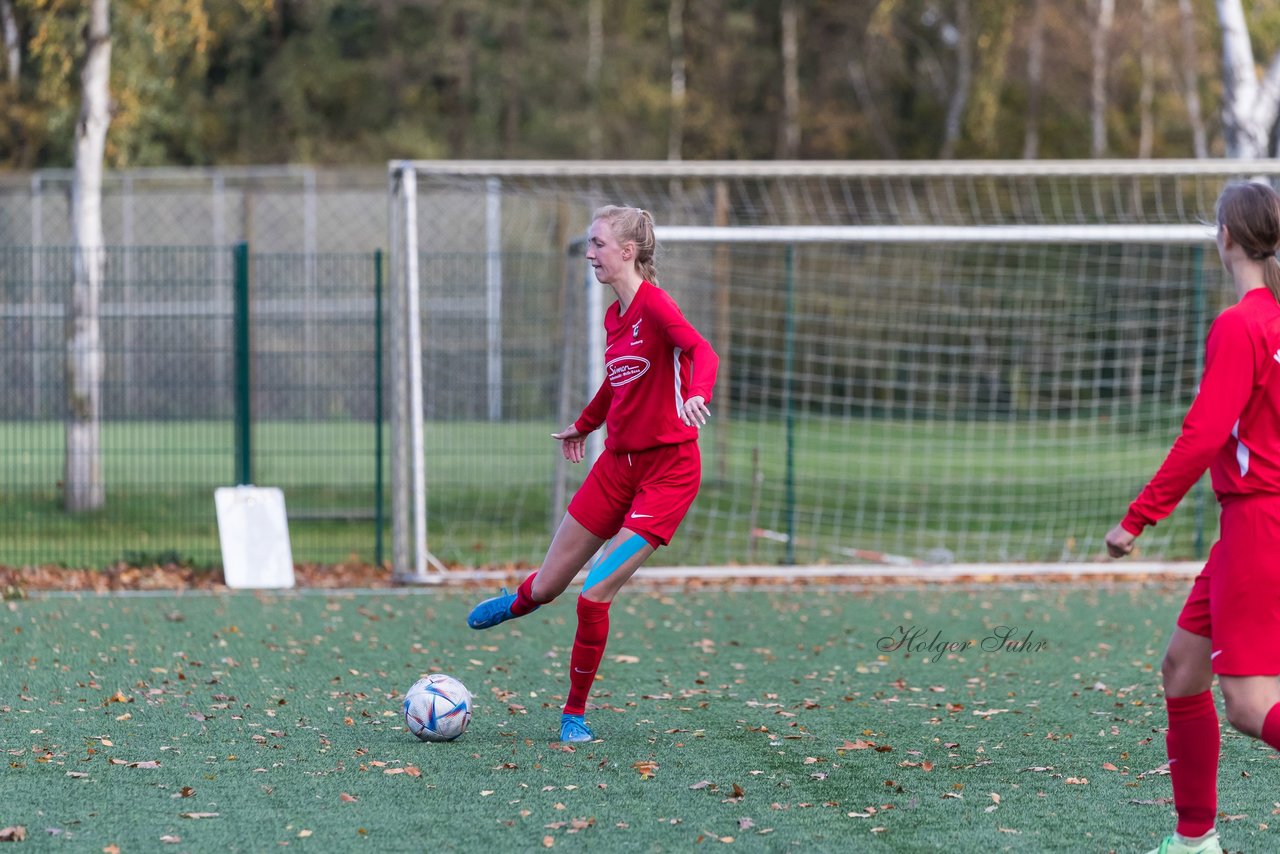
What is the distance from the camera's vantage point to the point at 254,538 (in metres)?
9.80

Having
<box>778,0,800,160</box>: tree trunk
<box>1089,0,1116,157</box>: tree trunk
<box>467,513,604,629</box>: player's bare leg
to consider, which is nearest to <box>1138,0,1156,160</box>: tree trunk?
<box>1089,0,1116,157</box>: tree trunk

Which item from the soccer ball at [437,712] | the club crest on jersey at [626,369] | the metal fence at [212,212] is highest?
the metal fence at [212,212]

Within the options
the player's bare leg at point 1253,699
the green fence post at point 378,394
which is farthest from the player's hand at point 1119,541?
the green fence post at point 378,394

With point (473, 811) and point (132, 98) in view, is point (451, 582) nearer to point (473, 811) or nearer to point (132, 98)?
point (473, 811)

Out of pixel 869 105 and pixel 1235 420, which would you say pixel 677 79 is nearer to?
pixel 869 105

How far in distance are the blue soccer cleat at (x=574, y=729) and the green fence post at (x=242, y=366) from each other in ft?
17.6

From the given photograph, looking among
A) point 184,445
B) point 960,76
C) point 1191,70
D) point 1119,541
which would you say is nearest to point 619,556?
point 1119,541

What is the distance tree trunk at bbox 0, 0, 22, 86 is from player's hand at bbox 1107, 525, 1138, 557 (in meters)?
22.7

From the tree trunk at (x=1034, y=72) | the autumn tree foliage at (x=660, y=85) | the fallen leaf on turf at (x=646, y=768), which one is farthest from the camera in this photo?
the tree trunk at (x=1034, y=72)

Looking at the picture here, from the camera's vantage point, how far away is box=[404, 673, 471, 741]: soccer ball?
525 cm

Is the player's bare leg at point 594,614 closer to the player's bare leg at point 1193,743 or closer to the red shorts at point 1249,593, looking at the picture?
the player's bare leg at point 1193,743

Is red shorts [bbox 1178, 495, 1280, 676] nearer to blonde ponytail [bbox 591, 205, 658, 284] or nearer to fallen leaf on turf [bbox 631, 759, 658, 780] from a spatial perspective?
fallen leaf on turf [bbox 631, 759, 658, 780]

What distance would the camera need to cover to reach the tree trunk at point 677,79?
3584 cm
